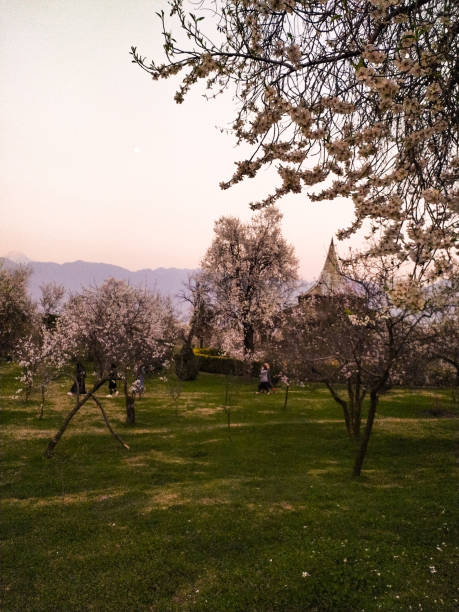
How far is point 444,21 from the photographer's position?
3.87m

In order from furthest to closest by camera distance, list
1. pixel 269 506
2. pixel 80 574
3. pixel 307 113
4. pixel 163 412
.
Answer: pixel 163 412
pixel 269 506
pixel 80 574
pixel 307 113

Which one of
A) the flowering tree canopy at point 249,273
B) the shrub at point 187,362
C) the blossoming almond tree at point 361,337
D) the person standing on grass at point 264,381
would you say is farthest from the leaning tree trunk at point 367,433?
the flowering tree canopy at point 249,273

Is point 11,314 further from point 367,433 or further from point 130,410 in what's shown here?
point 367,433

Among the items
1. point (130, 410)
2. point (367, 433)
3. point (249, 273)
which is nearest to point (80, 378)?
point (130, 410)

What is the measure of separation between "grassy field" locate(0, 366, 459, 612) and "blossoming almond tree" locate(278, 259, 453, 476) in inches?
76.6

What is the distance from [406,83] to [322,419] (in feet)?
52.0

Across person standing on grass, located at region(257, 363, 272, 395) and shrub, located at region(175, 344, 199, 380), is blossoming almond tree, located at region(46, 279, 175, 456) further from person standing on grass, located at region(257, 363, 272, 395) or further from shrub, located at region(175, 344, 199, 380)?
shrub, located at region(175, 344, 199, 380)

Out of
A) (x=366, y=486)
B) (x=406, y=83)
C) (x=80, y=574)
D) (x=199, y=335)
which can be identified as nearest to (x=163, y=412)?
(x=366, y=486)

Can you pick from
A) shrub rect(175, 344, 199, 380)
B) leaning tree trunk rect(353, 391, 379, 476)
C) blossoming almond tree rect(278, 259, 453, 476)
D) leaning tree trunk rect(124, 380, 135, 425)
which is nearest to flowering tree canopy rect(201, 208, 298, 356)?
shrub rect(175, 344, 199, 380)

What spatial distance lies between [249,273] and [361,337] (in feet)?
82.7

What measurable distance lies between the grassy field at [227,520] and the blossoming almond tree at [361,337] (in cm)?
195

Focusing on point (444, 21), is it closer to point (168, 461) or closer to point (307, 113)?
point (307, 113)

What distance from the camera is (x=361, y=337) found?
12.2 metres

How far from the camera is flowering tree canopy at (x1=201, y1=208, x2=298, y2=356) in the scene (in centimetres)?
3588
